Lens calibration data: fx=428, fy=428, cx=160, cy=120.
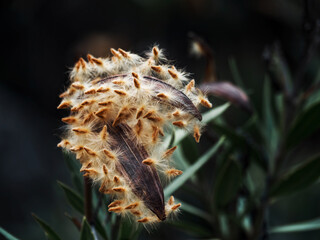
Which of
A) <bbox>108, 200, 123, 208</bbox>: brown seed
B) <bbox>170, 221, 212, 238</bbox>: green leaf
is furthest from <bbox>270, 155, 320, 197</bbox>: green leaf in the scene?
<bbox>108, 200, 123, 208</bbox>: brown seed

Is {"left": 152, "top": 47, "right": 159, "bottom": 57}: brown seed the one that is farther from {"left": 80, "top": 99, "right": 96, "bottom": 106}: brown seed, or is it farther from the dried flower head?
{"left": 80, "top": 99, "right": 96, "bottom": 106}: brown seed

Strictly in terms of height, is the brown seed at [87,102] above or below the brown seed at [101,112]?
above

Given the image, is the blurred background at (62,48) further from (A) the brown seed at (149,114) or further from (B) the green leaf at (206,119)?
(A) the brown seed at (149,114)

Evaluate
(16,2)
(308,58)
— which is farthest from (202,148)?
(308,58)

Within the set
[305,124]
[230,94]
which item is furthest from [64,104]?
[305,124]

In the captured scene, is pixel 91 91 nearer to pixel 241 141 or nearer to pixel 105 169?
pixel 105 169

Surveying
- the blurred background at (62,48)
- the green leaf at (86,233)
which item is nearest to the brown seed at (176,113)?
the green leaf at (86,233)

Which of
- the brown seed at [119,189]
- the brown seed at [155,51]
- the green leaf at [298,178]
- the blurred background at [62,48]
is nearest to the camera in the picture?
the brown seed at [119,189]
